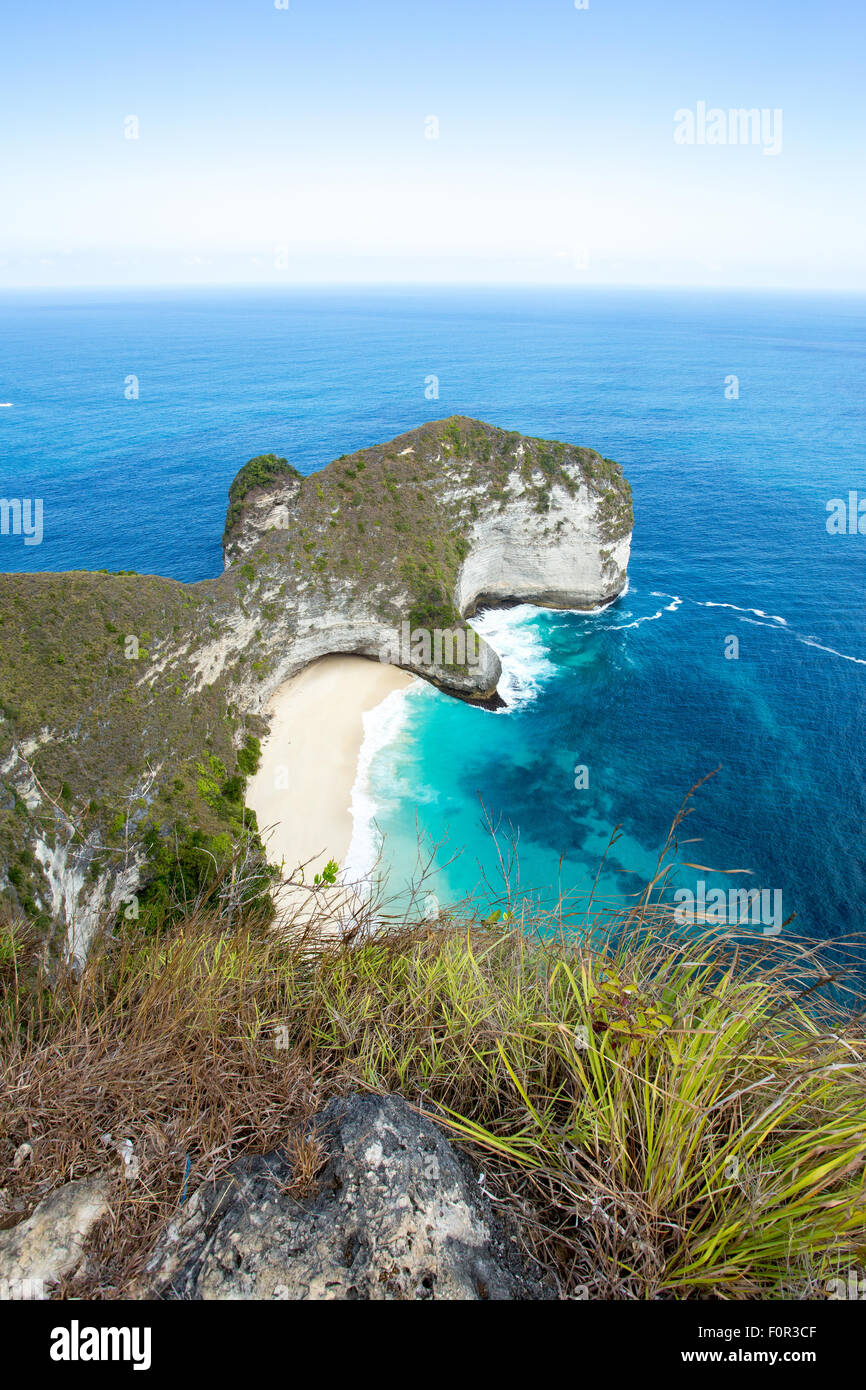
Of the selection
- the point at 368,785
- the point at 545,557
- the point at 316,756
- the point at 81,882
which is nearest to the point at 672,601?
the point at 545,557

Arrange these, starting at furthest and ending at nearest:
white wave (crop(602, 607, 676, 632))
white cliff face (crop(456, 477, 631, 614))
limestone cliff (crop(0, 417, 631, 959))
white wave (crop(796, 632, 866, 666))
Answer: white wave (crop(602, 607, 676, 632)) → white cliff face (crop(456, 477, 631, 614)) → white wave (crop(796, 632, 866, 666)) → limestone cliff (crop(0, 417, 631, 959))

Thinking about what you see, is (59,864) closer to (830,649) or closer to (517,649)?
(517,649)

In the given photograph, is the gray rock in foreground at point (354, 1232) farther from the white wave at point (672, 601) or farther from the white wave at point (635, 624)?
the white wave at point (672, 601)

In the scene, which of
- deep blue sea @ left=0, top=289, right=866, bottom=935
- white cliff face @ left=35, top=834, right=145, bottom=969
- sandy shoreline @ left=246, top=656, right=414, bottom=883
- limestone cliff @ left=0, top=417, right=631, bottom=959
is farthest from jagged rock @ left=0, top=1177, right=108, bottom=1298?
sandy shoreline @ left=246, top=656, right=414, bottom=883

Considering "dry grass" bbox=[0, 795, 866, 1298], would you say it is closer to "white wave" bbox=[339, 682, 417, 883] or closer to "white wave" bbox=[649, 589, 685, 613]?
"white wave" bbox=[339, 682, 417, 883]

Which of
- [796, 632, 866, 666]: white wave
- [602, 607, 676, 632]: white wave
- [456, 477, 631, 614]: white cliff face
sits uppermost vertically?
[456, 477, 631, 614]: white cliff face

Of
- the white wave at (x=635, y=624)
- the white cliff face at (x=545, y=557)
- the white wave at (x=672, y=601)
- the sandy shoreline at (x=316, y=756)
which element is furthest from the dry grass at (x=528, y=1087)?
the white wave at (x=672, y=601)

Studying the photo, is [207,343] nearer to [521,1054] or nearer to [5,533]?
[5,533]

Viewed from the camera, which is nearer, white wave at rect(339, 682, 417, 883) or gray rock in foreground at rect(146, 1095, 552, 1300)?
gray rock in foreground at rect(146, 1095, 552, 1300)
